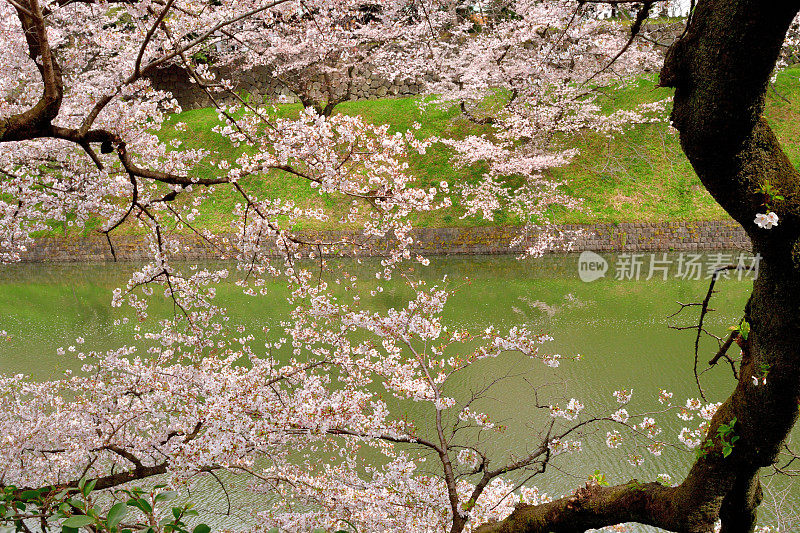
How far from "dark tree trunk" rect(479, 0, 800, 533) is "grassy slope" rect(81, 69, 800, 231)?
34.2ft

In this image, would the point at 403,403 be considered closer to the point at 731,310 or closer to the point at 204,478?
the point at 204,478

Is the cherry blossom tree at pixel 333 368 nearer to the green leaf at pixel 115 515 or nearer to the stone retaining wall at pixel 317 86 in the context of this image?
the green leaf at pixel 115 515

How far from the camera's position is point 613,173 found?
488 inches

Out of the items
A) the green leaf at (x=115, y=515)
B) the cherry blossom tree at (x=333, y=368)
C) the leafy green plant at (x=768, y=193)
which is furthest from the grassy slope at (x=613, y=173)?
the green leaf at (x=115, y=515)

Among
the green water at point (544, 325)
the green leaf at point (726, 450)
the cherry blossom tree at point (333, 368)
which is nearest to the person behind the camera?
the cherry blossom tree at point (333, 368)

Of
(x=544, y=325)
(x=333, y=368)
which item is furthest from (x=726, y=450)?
(x=544, y=325)

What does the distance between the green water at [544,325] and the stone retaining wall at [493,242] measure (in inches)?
19.7

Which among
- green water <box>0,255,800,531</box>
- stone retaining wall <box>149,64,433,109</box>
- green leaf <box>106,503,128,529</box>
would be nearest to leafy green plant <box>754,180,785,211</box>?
green leaf <box>106,503,128,529</box>

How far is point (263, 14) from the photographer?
6.14 m

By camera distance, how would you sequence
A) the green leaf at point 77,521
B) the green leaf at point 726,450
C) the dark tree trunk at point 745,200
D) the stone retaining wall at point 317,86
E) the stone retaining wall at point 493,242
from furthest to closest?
the stone retaining wall at point 317,86 < the stone retaining wall at point 493,242 < the green leaf at point 726,450 < the dark tree trunk at point 745,200 < the green leaf at point 77,521

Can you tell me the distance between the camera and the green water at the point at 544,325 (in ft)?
14.2

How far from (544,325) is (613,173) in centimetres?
682

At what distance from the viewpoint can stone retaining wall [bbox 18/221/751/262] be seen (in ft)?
35.4

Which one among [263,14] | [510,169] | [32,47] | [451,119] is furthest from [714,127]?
[451,119]
